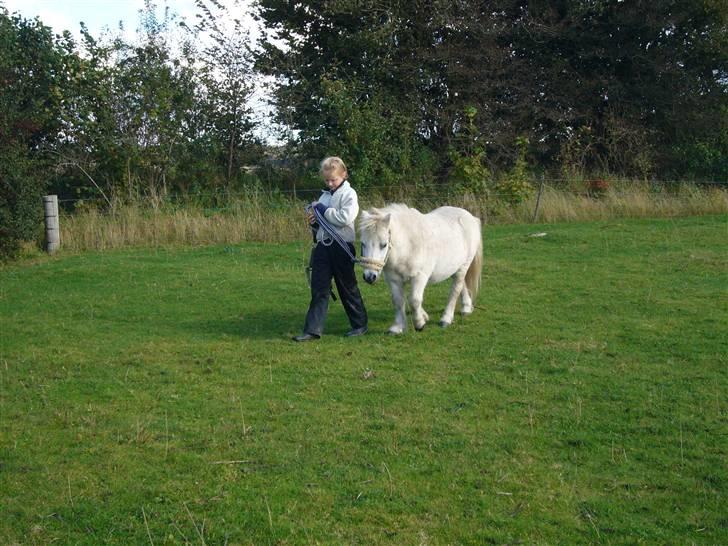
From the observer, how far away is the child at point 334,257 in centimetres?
829

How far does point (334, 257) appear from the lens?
8641 mm

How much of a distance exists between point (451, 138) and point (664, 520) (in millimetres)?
21519

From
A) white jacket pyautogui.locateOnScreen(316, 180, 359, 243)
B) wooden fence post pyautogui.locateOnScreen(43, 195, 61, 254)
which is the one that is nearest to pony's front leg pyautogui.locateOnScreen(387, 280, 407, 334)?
white jacket pyautogui.locateOnScreen(316, 180, 359, 243)

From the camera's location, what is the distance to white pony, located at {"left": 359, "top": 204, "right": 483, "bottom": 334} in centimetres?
816

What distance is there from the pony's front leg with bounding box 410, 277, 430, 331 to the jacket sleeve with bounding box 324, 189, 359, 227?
1.04 meters

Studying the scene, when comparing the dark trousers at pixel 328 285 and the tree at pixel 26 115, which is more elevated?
the tree at pixel 26 115

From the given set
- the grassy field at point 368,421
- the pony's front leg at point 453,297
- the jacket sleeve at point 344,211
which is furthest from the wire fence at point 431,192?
the jacket sleeve at point 344,211

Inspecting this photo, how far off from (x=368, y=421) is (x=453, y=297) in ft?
12.3

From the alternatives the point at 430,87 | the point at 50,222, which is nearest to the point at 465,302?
the point at 50,222

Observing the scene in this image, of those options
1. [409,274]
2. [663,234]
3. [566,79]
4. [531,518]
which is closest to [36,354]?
[409,274]

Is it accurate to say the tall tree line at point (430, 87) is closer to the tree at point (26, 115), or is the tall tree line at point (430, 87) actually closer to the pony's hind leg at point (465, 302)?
the tree at point (26, 115)

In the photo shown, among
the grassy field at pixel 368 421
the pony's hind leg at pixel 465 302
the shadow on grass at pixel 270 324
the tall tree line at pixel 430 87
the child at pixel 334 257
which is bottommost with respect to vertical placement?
the grassy field at pixel 368 421

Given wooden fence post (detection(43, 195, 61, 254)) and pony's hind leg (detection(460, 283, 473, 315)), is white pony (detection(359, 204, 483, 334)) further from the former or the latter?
wooden fence post (detection(43, 195, 61, 254))

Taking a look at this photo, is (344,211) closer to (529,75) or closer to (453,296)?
(453,296)
